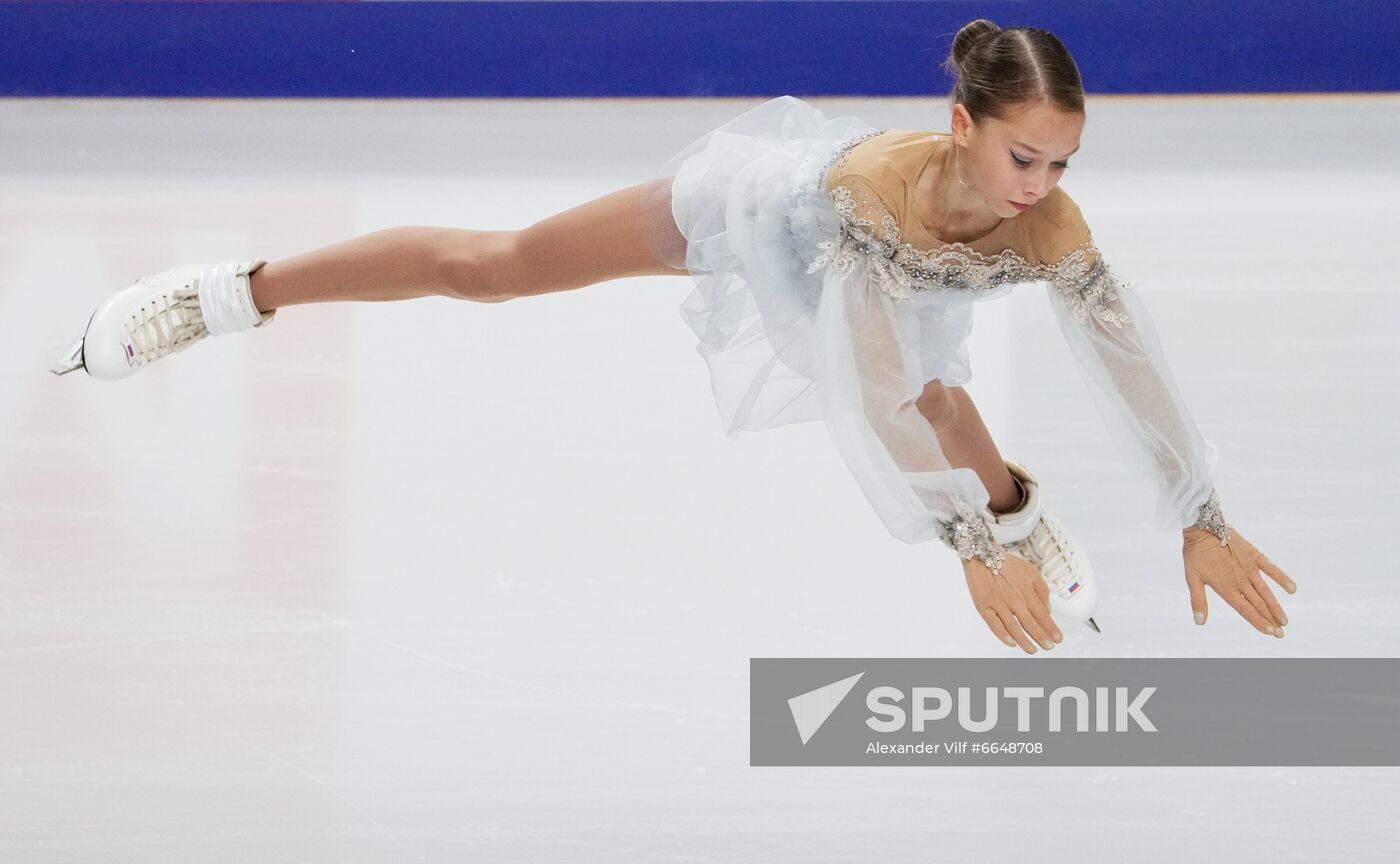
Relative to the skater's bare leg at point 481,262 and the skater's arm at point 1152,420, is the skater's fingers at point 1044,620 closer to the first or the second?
the skater's arm at point 1152,420

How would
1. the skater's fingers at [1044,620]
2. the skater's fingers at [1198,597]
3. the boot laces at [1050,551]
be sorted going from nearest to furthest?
the skater's fingers at [1044,620]
the skater's fingers at [1198,597]
the boot laces at [1050,551]

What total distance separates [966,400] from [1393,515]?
0.82m

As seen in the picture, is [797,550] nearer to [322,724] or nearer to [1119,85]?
[322,724]

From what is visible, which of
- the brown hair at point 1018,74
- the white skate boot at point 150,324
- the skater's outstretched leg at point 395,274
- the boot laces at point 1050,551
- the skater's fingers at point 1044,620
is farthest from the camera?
the white skate boot at point 150,324

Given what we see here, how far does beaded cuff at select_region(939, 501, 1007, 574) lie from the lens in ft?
5.80

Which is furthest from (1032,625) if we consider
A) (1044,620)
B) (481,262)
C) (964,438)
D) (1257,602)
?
(481,262)

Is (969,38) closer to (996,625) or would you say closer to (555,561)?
(996,625)

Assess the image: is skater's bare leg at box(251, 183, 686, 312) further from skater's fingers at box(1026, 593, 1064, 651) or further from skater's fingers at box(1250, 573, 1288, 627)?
skater's fingers at box(1250, 573, 1288, 627)

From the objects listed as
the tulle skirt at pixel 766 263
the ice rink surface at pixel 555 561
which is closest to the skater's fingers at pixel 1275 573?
the ice rink surface at pixel 555 561

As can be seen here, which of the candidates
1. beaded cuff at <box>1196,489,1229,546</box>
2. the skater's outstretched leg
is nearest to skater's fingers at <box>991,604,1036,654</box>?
beaded cuff at <box>1196,489,1229,546</box>

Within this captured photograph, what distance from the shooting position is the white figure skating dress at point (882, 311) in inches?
70.6

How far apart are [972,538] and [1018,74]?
54cm

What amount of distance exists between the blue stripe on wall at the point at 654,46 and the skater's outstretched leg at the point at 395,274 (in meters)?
2.64

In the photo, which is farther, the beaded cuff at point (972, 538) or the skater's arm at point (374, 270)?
the skater's arm at point (374, 270)
